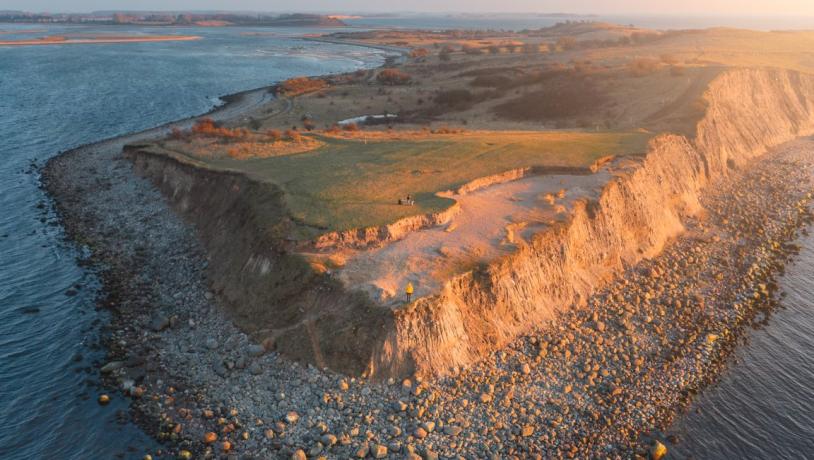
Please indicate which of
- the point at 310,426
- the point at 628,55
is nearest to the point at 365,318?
the point at 310,426

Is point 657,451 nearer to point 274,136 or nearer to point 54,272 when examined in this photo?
point 54,272

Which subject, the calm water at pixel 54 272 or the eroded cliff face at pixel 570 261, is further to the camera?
the eroded cliff face at pixel 570 261

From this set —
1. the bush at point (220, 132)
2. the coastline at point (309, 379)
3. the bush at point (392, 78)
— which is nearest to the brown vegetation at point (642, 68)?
the bush at point (392, 78)

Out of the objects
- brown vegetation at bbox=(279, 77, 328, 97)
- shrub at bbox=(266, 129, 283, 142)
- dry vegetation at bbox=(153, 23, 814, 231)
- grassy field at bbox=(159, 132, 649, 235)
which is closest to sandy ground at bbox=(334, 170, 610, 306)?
grassy field at bbox=(159, 132, 649, 235)

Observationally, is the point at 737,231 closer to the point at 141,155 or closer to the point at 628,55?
the point at 141,155

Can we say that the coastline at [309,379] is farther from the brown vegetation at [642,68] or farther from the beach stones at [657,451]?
the brown vegetation at [642,68]

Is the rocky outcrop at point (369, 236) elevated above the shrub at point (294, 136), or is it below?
below

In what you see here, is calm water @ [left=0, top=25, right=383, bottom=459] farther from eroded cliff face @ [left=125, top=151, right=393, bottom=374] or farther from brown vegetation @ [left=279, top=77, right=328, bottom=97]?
brown vegetation @ [left=279, top=77, right=328, bottom=97]

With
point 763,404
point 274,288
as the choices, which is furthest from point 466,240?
point 763,404
